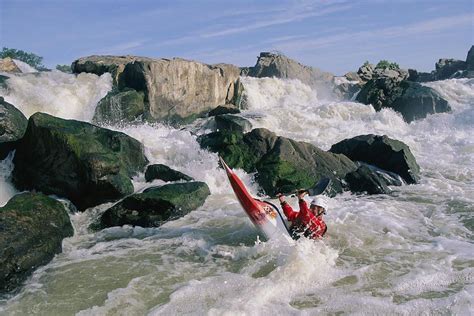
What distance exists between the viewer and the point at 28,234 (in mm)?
6742

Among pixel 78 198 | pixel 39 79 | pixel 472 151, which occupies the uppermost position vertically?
pixel 39 79

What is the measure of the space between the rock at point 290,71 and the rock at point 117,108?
21.9 meters

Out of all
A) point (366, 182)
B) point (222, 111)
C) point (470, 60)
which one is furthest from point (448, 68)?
point (366, 182)

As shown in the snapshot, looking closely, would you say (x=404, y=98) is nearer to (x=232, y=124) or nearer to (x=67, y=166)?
(x=232, y=124)

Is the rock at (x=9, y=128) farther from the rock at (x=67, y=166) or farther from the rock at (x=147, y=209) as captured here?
the rock at (x=147, y=209)

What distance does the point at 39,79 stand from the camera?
65.8 ft

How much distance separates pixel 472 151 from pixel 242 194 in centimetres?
1324

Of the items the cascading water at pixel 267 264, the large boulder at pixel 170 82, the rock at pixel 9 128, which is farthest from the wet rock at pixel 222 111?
the rock at pixel 9 128

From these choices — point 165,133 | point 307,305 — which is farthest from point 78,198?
point 165,133

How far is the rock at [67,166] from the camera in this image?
9.30m

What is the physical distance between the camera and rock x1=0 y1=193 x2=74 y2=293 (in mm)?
6191

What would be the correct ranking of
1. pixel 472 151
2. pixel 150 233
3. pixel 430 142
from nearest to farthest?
pixel 150 233 < pixel 472 151 < pixel 430 142

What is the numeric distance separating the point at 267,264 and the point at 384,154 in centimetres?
783

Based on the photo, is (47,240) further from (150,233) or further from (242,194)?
(242,194)
